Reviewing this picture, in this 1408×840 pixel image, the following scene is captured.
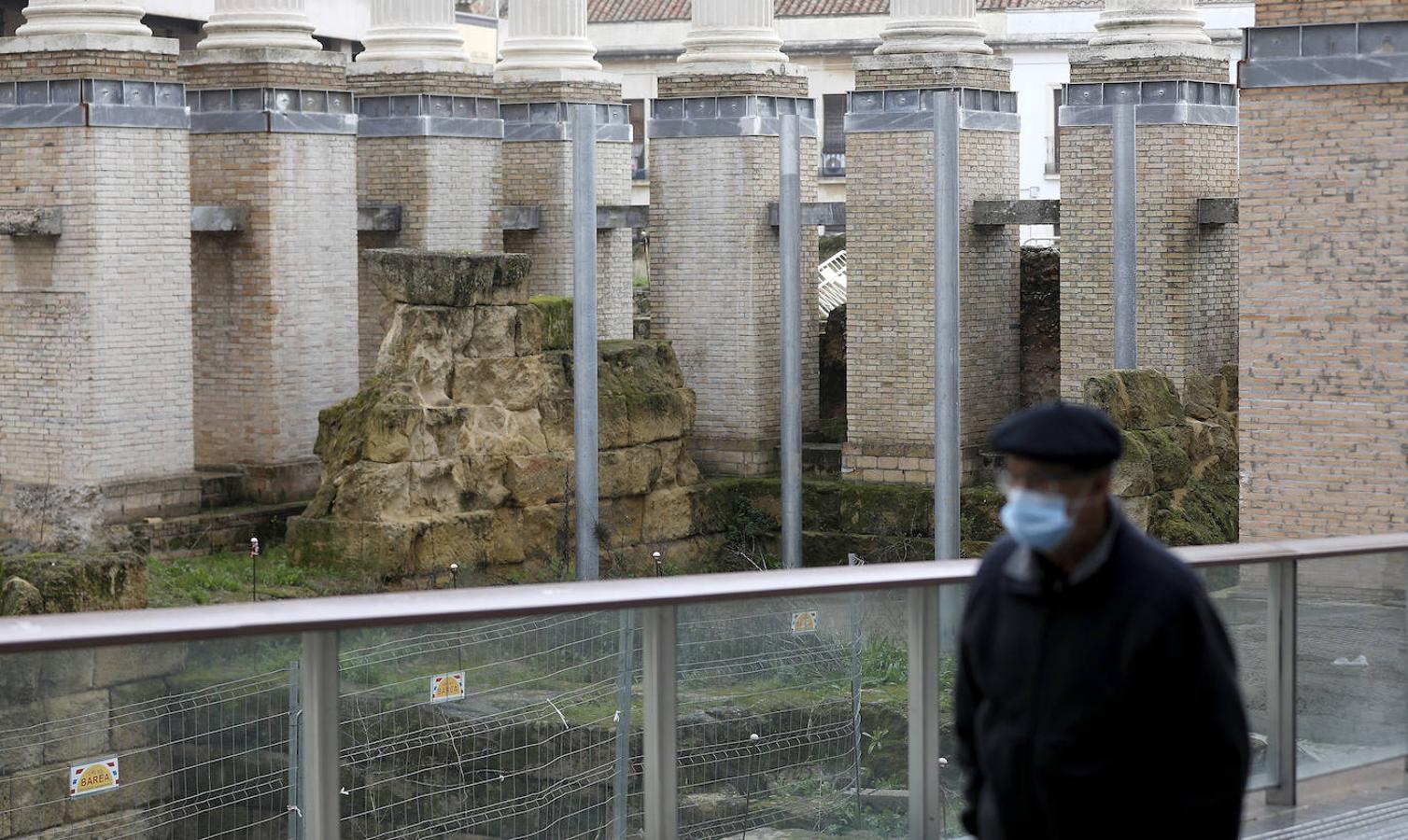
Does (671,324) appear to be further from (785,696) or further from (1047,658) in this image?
(1047,658)

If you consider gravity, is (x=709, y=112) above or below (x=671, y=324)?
above

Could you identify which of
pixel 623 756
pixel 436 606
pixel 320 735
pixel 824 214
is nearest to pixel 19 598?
pixel 623 756

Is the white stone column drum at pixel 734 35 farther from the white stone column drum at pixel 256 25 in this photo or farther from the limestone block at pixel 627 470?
the limestone block at pixel 627 470

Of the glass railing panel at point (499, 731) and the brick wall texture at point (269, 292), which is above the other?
the brick wall texture at point (269, 292)

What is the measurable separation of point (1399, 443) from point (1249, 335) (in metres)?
1.57

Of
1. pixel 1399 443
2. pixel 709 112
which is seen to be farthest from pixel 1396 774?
pixel 709 112

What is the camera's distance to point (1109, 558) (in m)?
3.64

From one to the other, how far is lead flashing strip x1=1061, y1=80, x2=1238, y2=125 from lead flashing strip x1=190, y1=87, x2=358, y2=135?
29.2ft

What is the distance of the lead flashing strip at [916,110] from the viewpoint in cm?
2470

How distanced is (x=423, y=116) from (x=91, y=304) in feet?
20.4

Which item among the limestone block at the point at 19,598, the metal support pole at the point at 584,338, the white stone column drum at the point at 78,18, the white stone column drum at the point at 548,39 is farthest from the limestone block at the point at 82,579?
the white stone column drum at the point at 548,39

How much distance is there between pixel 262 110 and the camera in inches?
905

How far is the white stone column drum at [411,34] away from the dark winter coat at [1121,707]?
23.3 metres

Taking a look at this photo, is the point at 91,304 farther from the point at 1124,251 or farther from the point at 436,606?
the point at 436,606
